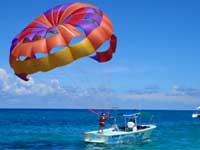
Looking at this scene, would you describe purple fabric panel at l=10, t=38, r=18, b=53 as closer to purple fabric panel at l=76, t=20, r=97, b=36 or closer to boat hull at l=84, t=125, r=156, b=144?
purple fabric panel at l=76, t=20, r=97, b=36

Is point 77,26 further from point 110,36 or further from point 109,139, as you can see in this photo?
point 109,139

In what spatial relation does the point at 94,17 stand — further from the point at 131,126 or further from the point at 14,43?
the point at 131,126

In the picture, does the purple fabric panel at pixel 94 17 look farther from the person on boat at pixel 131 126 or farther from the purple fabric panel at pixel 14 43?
the person on boat at pixel 131 126

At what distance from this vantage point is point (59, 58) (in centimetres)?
1611

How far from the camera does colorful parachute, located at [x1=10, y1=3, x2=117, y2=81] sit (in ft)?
52.9

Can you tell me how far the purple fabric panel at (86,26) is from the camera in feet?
55.6

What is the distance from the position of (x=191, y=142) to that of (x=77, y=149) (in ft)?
30.1

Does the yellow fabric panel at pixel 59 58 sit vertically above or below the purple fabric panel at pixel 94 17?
below

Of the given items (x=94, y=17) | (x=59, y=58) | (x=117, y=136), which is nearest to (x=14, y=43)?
(x=59, y=58)

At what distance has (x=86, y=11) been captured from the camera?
17.4 meters

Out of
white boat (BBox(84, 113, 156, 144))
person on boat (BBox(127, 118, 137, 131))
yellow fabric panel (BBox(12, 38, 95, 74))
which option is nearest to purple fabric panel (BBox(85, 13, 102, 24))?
yellow fabric panel (BBox(12, 38, 95, 74))

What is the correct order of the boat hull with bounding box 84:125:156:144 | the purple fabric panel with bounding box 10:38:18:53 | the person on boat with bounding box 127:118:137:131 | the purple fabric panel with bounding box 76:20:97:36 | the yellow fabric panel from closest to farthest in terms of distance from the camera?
1. the yellow fabric panel
2. the purple fabric panel with bounding box 76:20:97:36
3. the purple fabric panel with bounding box 10:38:18:53
4. the boat hull with bounding box 84:125:156:144
5. the person on boat with bounding box 127:118:137:131

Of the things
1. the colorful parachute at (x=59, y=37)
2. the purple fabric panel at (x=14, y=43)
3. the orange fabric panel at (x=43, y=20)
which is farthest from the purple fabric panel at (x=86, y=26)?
the purple fabric panel at (x=14, y=43)

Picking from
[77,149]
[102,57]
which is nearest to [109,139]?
[77,149]
